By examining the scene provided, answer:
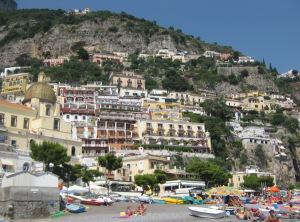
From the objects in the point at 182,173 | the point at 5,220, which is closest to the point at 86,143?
the point at 182,173

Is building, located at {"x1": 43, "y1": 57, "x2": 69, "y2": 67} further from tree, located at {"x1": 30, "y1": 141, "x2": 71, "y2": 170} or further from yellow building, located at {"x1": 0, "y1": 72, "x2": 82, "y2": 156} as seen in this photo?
tree, located at {"x1": 30, "y1": 141, "x2": 71, "y2": 170}

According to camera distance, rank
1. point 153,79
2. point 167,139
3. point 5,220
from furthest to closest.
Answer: point 153,79 → point 167,139 → point 5,220

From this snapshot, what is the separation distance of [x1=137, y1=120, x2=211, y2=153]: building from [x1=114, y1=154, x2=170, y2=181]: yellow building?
48.2 feet

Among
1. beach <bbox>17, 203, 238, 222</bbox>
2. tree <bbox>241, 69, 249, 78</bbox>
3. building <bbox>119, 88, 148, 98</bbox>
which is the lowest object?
beach <bbox>17, 203, 238, 222</bbox>

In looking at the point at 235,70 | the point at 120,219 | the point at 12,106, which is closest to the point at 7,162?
the point at 12,106

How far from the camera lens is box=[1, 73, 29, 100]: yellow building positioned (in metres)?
111

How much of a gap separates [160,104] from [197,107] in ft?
30.5

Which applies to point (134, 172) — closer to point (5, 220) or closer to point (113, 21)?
point (5, 220)

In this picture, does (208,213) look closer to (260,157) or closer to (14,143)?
(14,143)

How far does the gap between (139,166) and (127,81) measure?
169 ft

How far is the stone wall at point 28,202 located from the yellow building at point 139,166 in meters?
32.7

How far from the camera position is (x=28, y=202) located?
32719 millimetres

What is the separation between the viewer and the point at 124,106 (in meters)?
100

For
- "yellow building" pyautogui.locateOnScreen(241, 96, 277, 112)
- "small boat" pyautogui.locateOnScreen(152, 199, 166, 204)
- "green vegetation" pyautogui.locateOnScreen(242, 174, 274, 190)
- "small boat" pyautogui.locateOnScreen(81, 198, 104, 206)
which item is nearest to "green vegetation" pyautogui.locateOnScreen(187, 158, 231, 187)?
"green vegetation" pyautogui.locateOnScreen(242, 174, 274, 190)
